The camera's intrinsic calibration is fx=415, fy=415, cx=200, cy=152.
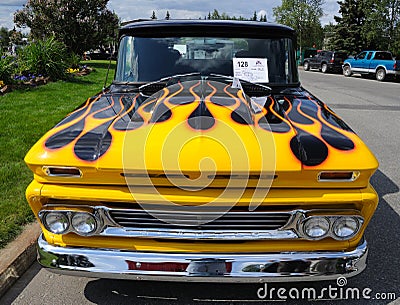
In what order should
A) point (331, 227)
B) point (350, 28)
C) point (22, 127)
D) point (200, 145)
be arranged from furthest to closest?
point (350, 28) → point (22, 127) → point (331, 227) → point (200, 145)

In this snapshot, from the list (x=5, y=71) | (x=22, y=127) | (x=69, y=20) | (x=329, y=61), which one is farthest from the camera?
(x=329, y=61)

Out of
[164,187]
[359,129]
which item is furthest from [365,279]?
[359,129]

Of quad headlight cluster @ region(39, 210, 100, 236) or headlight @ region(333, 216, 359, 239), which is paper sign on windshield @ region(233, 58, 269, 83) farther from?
quad headlight cluster @ region(39, 210, 100, 236)

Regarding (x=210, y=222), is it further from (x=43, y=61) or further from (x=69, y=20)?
(x=69, y=20)

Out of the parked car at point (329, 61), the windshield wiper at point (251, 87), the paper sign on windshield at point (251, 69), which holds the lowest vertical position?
the parked car at point (329, 61)

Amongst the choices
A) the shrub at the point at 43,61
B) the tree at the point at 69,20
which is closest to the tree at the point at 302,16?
the tree at the point at 69,20

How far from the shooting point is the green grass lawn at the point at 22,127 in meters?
3.76

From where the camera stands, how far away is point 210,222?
2.29m

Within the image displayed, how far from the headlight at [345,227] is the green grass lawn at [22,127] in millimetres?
2511

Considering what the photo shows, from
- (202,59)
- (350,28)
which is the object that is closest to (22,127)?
(202,59)

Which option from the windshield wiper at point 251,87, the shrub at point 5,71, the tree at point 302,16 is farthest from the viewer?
the tree at point 302,16

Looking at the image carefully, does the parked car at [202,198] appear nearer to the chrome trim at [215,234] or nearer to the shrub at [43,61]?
the chrome trim at [215,234]

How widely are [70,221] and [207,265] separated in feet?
2.63

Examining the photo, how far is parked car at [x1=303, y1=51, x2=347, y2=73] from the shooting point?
28.6 meters
